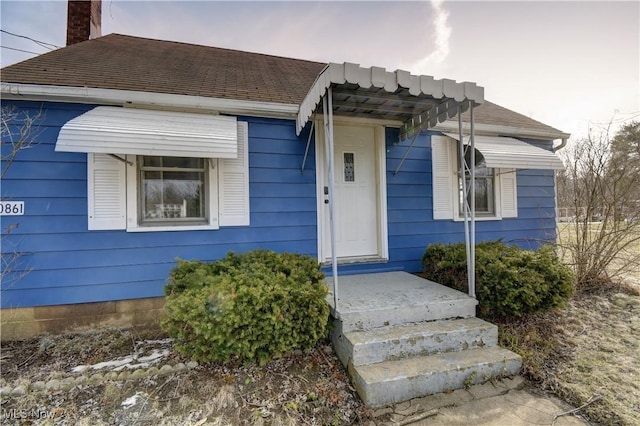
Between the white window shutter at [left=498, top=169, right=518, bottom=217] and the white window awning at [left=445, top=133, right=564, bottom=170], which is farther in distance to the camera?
the white window shutter at [left=498, top=169, right=518, bottom=217]

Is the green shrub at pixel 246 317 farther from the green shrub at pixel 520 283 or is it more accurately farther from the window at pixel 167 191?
the green shrub at pixel 520 283

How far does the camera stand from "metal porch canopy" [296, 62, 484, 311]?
8.31 ft

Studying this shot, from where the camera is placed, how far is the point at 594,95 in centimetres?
564

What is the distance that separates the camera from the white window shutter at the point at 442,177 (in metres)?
4.63

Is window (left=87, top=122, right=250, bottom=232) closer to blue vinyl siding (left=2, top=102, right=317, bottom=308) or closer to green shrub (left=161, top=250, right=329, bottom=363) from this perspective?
blue vinyl siding (left=2, top=102, right=317, bottom=308)

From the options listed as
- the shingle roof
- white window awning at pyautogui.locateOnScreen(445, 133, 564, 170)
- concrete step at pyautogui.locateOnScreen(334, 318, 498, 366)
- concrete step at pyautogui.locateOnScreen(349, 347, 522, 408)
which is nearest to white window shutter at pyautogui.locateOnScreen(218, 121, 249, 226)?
the shingle roof

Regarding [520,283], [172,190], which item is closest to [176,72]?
[172,190]

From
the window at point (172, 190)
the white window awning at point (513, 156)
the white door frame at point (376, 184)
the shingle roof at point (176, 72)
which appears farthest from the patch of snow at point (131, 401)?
the white window awning at point (513, 156)

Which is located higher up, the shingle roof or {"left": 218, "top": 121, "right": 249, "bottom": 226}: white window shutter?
the shingle roof

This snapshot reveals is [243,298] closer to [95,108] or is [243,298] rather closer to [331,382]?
[331,382]

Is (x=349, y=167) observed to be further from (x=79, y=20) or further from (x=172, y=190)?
(x=79, y=20)

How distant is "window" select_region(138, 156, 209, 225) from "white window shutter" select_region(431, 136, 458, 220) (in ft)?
11.6

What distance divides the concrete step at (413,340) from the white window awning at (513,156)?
2.47m

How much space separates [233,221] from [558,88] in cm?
730
